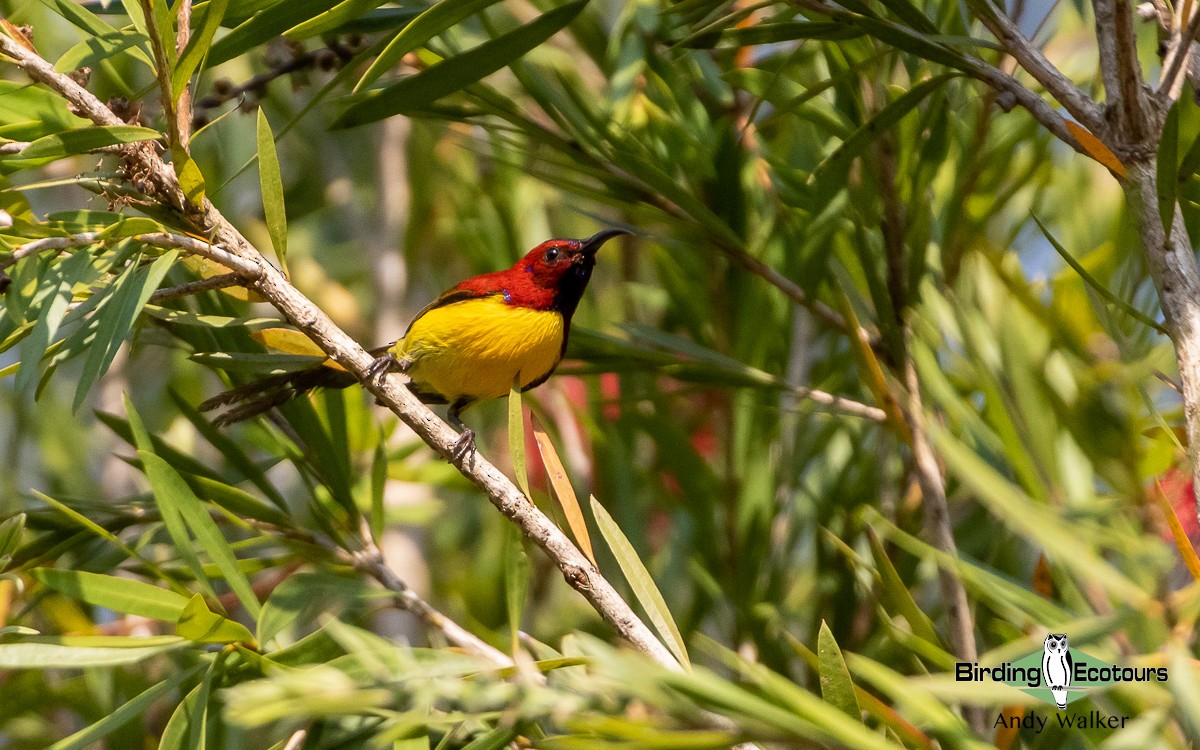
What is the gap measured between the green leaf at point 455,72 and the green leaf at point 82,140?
205mm

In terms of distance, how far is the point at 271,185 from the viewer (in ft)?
3.65

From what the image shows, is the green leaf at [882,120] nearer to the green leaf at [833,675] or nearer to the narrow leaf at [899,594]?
the narrow leaf at [899,594]

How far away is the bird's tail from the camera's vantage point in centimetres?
152

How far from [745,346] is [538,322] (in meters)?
0.81

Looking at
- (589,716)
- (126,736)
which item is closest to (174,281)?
(126,736)

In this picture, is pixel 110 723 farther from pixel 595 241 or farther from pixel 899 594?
pixel 595 241

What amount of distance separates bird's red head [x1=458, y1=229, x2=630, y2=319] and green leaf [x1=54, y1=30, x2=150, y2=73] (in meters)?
1.35

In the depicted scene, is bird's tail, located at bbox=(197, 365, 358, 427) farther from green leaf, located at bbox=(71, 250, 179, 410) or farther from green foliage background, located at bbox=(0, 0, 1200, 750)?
green leaf, located at bbox=(71, 250, 179, 410)

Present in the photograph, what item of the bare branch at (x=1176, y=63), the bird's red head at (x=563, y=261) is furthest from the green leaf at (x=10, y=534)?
the bird's red head at (x=563, y=261)

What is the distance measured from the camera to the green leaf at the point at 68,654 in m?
0.94

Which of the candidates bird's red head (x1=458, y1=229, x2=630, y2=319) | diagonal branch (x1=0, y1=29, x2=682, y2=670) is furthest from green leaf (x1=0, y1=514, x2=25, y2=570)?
bird's red head (x1=458, y1=229, x2=630, y2=319)

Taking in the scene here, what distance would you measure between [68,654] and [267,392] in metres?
0.70

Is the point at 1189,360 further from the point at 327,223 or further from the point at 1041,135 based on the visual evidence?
the point at 327,223

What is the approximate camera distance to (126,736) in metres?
1.62
